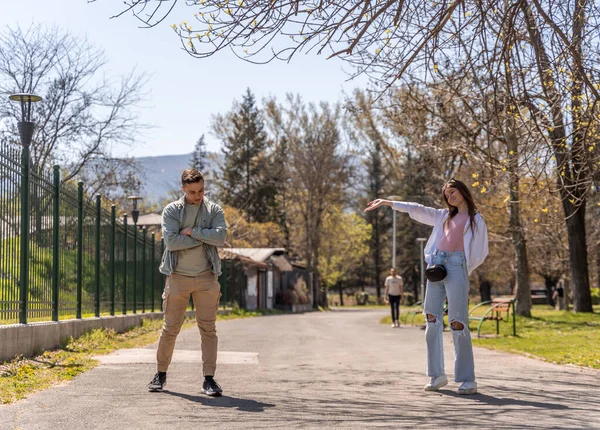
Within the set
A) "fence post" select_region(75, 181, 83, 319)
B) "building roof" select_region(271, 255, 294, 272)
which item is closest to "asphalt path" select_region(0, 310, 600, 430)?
"fence post" select_region(75, 181, 83, 319)

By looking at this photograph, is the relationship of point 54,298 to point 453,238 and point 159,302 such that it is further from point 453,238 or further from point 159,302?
point 159,302

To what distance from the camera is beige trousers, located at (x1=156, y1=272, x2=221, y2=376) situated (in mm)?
7199

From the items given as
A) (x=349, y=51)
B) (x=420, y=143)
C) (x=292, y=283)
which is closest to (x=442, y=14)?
(x=349, y=51)

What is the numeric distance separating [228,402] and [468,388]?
2.02 meters

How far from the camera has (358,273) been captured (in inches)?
3312

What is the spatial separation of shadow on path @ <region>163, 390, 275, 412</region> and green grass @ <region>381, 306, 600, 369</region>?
5.14 m

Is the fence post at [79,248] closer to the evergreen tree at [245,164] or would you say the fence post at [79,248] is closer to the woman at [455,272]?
the woman at [455,272]

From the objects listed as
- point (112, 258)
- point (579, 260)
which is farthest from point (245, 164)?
point (112, 258)

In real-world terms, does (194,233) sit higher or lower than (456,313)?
higher

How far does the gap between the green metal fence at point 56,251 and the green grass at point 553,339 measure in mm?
6448

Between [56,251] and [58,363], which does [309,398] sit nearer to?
[58,363]

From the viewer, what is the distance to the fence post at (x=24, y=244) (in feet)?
32.3

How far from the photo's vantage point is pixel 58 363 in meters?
9.31

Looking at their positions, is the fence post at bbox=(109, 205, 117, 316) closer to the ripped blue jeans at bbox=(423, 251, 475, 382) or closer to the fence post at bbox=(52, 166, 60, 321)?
the fence post at bbox=(52, 166, 60, 321)
